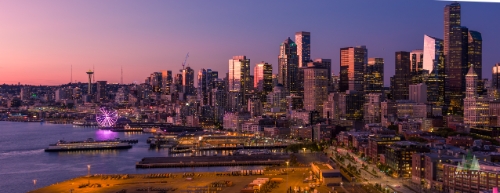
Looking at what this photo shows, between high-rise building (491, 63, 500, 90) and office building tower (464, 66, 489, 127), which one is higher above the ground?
high-rise building (491, 63, 500, 90)

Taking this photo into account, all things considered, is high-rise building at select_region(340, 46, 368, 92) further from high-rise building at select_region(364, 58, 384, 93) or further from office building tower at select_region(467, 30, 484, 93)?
office building tower at select_region(467, 30, 484, 93)

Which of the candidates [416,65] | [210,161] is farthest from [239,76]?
[210,161]

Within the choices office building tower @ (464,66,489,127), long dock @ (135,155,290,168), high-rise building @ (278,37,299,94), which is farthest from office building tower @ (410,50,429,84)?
long dock @ (135,155,290,168)

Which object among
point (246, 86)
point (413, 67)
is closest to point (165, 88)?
point (246, 86)

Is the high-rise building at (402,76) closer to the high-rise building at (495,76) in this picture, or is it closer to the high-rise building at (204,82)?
the high-rise building at (495,76)

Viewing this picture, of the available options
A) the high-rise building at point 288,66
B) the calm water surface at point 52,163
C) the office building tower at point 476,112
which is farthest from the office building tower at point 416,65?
the calm water surface at point 52,163

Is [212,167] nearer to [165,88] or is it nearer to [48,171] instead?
[48,171]

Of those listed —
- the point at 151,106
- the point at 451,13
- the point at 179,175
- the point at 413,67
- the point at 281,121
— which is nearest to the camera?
the point at 179,175
